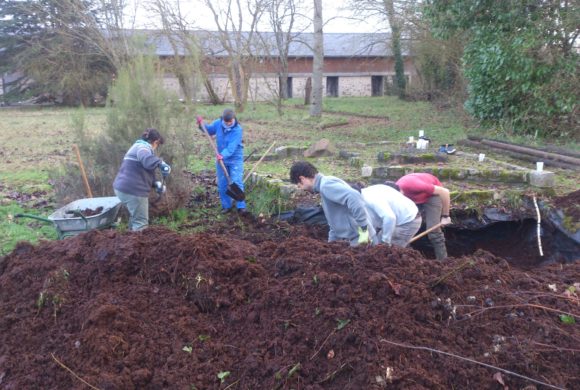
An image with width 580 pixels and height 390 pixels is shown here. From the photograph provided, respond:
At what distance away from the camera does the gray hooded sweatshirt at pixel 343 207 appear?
4.48m

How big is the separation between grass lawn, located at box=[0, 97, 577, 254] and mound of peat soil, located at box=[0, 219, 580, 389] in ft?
9.00

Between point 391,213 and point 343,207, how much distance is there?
0.44 m

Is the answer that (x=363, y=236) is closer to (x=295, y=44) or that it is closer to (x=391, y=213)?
(x=391, y=213)

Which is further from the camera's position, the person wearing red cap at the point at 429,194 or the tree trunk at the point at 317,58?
the tree trunk at the point at 317,58

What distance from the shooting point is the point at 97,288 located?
12.3 feet

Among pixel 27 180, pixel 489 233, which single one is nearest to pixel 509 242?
pixel 489 233

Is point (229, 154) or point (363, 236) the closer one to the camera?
point (363, 236)

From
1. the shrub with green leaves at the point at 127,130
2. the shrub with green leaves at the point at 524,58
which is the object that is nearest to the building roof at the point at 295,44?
the shrub with green leaves at the point at 127,130

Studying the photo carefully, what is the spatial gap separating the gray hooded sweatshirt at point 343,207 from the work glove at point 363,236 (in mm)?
34

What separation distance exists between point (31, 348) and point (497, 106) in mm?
12859

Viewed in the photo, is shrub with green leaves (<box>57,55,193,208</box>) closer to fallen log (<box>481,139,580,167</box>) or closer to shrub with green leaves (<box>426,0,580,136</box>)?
fallen log (<box>481,139,580,167</box>)

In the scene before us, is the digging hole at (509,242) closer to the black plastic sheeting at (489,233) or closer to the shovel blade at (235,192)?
the black plastic sheeting at (489,233)

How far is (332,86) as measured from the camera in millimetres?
41125

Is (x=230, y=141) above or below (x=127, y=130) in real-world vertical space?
below
